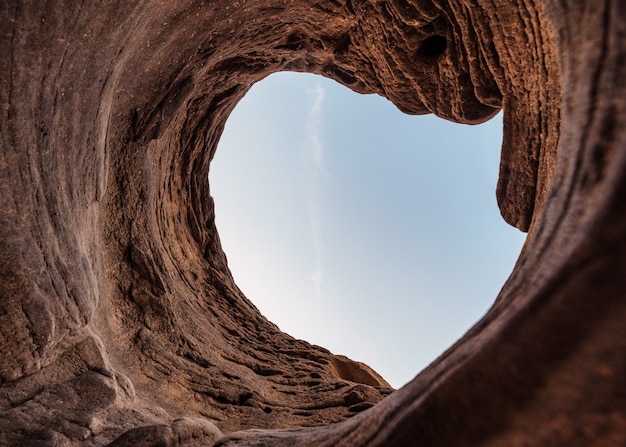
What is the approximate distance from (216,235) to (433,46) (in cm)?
661

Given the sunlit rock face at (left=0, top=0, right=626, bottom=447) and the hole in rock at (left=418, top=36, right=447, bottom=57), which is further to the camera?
the hole in rock at (left=418, top=36, right=447, bottom=57)

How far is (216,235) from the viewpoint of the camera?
10.9 metres

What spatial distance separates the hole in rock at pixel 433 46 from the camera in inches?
272

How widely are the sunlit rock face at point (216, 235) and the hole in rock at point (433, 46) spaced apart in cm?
3

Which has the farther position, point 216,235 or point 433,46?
point 216,235

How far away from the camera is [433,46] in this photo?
7023 millimetres

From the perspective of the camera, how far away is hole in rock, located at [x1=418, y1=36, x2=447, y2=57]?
6906 mm

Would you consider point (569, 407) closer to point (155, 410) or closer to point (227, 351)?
point (155, 410)

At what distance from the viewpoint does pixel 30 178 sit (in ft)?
12.9

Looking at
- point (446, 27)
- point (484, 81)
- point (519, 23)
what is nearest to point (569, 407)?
point (519, 23)

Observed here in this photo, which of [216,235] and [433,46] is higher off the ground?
[433,46]

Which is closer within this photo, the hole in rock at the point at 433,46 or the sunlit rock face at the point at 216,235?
the sunlit rock face at the point at 216,235

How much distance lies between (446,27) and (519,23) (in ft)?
4.60

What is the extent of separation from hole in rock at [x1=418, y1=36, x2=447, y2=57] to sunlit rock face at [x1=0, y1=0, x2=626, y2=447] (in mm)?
33
